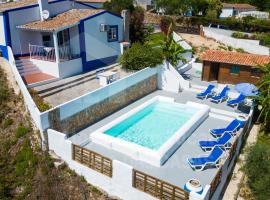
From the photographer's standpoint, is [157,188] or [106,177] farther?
[106,177]

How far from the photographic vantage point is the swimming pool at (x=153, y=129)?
14992 millimetres

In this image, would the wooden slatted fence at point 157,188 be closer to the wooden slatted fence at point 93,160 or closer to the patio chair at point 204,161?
the wooden slatted fence at point 93,160

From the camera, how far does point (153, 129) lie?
18.3 m

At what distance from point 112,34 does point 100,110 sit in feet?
37.2

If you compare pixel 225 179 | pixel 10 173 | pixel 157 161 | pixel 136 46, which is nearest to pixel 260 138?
pixel 225 179

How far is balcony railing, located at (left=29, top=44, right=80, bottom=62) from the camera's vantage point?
23766 mm

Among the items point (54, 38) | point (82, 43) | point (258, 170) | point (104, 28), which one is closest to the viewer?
point (258, 170)

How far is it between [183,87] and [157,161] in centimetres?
1248

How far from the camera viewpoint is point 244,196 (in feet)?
45.0

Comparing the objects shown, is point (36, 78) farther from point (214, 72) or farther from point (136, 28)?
point (214, 72)

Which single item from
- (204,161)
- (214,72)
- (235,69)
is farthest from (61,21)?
(204,161)

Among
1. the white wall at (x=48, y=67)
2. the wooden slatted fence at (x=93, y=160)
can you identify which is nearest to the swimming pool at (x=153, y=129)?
the wooden slatted fence at (x=93, y=160)

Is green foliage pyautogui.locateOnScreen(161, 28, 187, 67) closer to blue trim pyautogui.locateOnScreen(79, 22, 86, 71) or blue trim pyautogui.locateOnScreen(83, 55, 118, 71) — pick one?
blue trim pyautogui.locateOnScreen(83, 55, 118, 71)

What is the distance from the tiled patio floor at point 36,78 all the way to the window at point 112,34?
25.5ft
